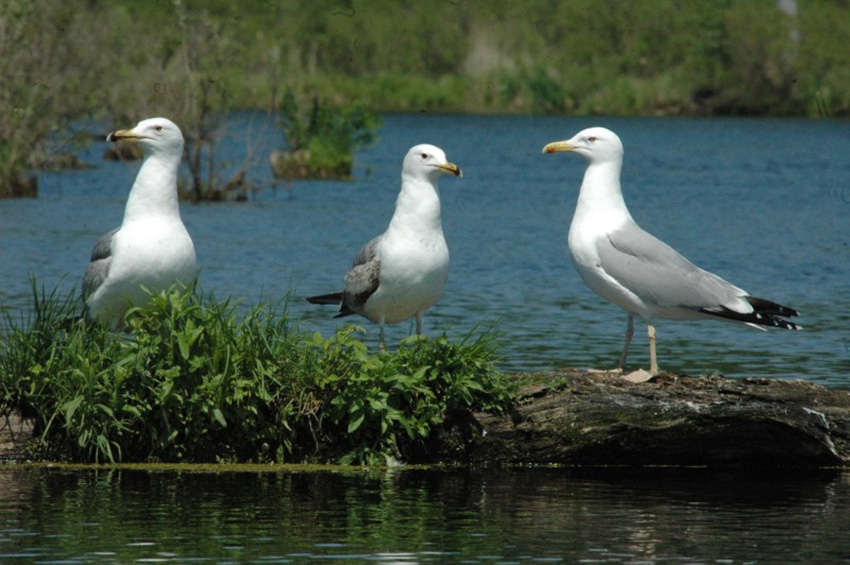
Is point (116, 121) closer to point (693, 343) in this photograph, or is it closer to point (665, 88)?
point (693, 343)

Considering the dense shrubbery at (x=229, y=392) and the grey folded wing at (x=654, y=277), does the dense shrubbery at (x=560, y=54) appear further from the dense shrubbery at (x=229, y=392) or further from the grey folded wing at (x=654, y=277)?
the dense shrubbery at (x=229, y=392)

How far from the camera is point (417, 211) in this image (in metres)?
9.80

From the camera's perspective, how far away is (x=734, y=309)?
9586mm

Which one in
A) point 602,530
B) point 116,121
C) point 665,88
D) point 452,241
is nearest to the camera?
point 602,530

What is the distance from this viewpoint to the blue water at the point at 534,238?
46.2 ft

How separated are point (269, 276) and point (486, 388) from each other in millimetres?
9882

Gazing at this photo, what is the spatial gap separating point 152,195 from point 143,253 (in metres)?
0.45

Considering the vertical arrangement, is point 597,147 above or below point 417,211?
above

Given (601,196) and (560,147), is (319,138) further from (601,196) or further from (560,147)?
(601,196)

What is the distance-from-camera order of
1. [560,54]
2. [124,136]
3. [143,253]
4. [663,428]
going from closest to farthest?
[663,428]
[143,253]
[124,136]
[560,54]

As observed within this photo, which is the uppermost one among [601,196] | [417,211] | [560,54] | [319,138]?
[560,54]

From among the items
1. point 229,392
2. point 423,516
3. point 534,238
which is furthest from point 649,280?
point 534,238

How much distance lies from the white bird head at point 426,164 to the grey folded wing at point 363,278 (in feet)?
1.60

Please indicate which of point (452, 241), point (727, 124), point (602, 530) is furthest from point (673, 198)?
point (727, 124)
